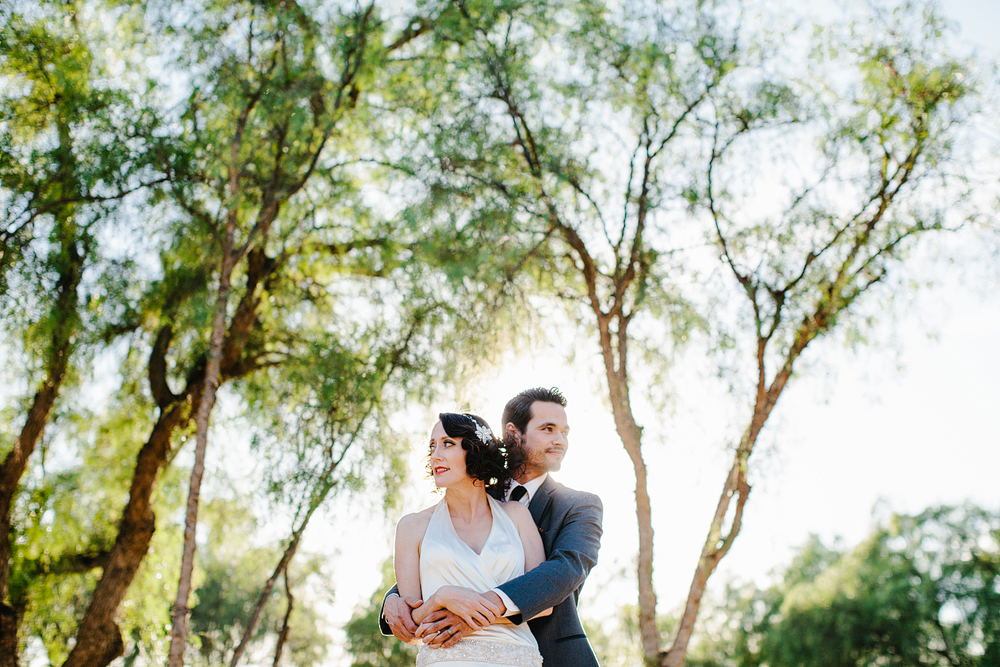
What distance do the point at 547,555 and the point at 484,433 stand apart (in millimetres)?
453

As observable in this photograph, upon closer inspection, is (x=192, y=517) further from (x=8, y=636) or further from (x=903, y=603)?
(x=903, y=603)

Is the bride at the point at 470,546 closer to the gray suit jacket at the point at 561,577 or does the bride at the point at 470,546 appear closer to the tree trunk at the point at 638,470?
the gray suit jacket at the point at 561,577

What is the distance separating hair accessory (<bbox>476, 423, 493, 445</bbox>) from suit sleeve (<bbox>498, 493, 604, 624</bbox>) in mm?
359

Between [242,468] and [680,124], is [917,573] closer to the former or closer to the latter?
[680,124]

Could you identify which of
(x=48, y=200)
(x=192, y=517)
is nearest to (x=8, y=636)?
(x=192, y=517)

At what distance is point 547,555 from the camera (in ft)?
7.56

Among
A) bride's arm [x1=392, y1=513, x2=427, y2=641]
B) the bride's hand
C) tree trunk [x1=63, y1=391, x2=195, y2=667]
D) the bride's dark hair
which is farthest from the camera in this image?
tree trunk [x1=63, y1=391, x2=195, y2=667]

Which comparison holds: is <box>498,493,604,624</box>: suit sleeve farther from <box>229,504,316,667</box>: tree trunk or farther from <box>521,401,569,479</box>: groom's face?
<box>229,504,316,667</box>: tree trunk

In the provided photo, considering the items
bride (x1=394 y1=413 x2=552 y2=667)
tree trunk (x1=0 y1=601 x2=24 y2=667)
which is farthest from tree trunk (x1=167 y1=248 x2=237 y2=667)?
bride (x1=394 y1=413 x2=552 y2=667)

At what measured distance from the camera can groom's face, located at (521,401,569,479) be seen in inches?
100

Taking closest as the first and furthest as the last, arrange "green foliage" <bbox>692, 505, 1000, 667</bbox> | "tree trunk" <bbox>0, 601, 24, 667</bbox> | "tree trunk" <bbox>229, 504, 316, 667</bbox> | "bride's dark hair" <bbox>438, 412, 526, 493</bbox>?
"bride's dark hair" <bbox>438, 412, 526, 493</bbox> < "tree trunk" <bbox>229, 504, 316, 667</bbox> < "tree trunk" <bbox>0, 601, 24, 667</bbox> < "green foliage" <bbox>692, 505, 1000, 667</bbox>

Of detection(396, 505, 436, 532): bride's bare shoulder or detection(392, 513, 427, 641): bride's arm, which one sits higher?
detection(396, 505, 436, 532): bride's bare shoulder

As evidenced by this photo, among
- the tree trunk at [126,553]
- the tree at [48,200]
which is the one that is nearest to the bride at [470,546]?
the tree at [48,200]

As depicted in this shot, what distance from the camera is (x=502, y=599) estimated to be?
6.43 ft
